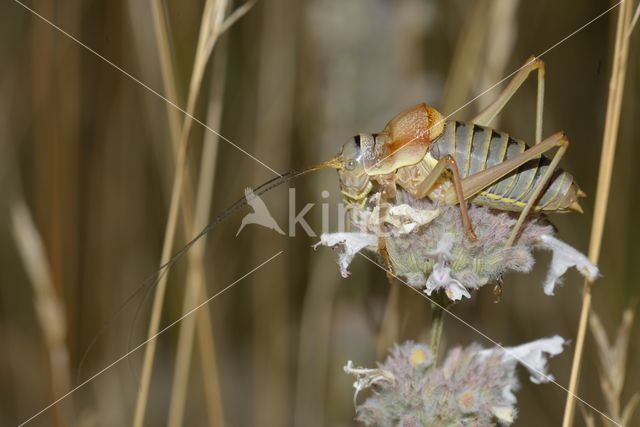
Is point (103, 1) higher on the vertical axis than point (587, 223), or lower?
higher

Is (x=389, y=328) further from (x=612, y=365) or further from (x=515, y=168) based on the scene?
(x=515, y=168)

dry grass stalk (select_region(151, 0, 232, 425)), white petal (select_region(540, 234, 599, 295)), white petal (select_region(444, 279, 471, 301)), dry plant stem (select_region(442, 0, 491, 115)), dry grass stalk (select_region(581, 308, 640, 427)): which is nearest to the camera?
white petal (select_region(444, 279, 471, 301))

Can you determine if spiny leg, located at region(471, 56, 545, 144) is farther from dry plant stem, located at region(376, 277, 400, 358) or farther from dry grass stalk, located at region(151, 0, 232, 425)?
dry grass stalk, located at region(151, 0, 232, 425)

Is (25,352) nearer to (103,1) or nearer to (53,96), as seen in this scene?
(53,96)

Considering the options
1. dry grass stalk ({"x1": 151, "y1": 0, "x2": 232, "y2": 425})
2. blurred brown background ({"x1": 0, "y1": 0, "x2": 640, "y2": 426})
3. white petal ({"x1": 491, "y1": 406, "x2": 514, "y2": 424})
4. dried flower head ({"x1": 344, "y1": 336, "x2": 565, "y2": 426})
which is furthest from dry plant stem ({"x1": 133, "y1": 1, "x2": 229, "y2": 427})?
white petal ({"x1": 491, "y1": 406, "x2": 514, "y2": 424})

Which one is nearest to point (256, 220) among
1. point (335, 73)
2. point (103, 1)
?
point (335, 73)

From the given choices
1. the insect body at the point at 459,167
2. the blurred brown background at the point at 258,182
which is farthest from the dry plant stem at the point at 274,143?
the insect body at the point at 459,167
